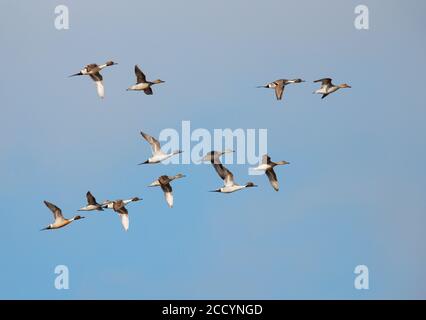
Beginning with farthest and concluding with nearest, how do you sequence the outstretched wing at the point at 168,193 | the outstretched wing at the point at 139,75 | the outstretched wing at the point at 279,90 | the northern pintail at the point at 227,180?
the outstretched wing at the point at 139,75
the outstretched wing at the point at 279,90
the outstretched wing at the point at 168,193
the northern pintail at the point at 227,180

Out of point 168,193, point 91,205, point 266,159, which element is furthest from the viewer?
point 168,193

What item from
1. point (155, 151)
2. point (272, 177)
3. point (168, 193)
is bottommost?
point (168, 193)

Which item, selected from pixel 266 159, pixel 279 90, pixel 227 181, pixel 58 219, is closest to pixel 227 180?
pixel 227 181

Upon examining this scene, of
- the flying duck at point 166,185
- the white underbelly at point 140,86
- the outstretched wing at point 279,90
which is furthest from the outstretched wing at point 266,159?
the white underbelly at point 140,86

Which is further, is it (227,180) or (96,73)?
(96,73)

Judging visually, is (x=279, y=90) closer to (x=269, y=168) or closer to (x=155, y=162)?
(x=269, y=168)

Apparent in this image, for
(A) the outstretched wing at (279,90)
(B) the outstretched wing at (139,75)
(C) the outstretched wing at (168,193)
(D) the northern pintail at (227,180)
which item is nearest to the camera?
(D) the northern pintail at (227,180)

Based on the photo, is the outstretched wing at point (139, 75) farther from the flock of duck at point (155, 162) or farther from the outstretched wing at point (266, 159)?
the outstretched wing at point (266, 159)

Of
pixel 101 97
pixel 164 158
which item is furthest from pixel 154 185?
pixel 101 97

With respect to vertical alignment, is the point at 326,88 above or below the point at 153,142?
above

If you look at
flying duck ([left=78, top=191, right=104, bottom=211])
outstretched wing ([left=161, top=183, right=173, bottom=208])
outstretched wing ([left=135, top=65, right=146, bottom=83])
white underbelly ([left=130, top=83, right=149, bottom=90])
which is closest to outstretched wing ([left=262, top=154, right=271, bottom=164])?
outstretched wing ([left=161, top=183, right=173, bottom=208])

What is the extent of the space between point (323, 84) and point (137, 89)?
277 inches

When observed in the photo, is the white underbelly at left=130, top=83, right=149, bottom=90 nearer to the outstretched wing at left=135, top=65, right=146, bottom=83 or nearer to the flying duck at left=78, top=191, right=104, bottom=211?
the outstretched wing at left=135, top=65, right=146, bottom=83
